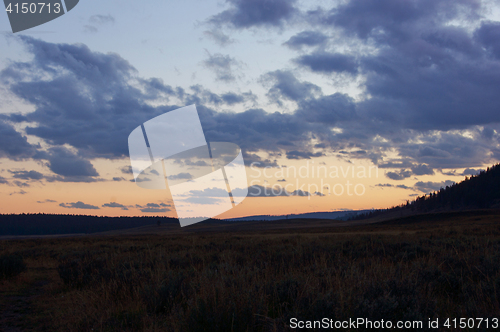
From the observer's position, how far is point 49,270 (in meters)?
14.2

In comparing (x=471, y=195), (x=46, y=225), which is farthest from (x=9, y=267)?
(x=46, y=225)

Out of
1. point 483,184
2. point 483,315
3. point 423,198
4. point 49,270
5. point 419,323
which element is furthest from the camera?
point 423,198

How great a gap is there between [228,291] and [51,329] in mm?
3433

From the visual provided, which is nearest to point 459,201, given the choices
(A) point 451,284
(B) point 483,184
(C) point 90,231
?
(B) point 483,184

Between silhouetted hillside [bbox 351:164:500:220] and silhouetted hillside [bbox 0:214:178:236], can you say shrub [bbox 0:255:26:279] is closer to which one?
silhouetted hillside [bbox 351:164:500:220]

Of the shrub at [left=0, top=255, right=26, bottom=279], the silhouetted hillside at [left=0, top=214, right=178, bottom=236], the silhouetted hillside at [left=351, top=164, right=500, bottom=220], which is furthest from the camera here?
the silhouetted hillside at [left=0, top=214, right=178, bottom=236]

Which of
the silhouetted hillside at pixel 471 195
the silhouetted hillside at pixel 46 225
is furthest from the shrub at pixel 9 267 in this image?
the silhouetted hillside at pixel 46 225

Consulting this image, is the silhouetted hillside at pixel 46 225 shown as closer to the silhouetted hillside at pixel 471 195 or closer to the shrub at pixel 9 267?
the silhouetted hillside at pixel 471 195

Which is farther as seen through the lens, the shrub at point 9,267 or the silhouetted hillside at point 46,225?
the silhouetted hillside at point 46,225

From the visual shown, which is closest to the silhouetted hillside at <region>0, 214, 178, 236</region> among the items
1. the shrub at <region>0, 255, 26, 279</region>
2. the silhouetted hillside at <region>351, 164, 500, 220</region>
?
the silhouetted hillside at <region>351, 164, 500, 220</region>

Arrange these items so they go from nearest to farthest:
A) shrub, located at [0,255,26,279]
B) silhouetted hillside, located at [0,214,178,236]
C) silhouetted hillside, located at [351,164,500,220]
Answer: shrub, located at [0,255,26,279] < silhouetted hillside, located at [351,164,500,220] < silhouetted hillside, located at [0,214,178,236]

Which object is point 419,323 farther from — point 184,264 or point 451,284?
point 184,264

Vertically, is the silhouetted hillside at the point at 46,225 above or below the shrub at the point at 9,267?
below

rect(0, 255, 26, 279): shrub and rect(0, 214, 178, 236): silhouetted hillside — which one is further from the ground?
rect(0, 255, 26, 279): shrub
